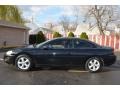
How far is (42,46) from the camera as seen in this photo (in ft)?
37.8

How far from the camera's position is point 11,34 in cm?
3309

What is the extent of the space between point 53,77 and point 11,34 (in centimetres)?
2385

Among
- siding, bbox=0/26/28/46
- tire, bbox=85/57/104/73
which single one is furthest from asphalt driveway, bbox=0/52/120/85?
siding, bbox=0/26/28/46

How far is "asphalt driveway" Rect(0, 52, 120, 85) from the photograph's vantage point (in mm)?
8953

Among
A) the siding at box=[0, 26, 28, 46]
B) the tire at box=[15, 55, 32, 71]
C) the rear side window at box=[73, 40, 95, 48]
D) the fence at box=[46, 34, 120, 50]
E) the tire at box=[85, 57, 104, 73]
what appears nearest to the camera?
the tire at box=[15, 55, 32, 71]

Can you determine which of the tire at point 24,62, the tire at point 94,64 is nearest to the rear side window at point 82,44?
the tire at point 94,64

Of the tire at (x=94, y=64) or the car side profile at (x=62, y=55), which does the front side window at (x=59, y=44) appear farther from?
the tire at (x=94, y=64)

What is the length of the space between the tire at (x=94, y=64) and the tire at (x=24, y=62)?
7.52 ft

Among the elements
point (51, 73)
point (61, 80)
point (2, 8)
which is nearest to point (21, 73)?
point (51, 73)

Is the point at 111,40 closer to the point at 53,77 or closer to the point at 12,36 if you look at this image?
the point at 12,36

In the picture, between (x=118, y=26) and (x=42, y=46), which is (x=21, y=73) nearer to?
(x=42, y=46)

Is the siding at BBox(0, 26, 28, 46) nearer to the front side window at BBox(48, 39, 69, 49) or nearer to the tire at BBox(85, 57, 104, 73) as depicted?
the front side window at BBox(48, 39, 69, 49)

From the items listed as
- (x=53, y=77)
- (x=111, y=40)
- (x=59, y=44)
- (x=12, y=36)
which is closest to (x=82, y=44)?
(x=59, y=44)
